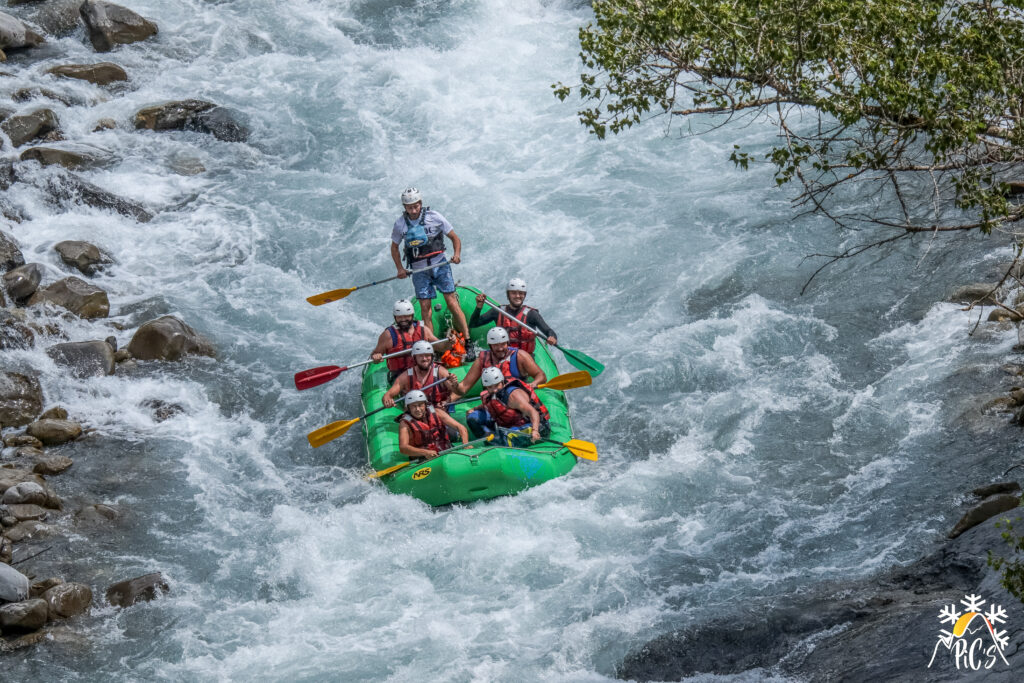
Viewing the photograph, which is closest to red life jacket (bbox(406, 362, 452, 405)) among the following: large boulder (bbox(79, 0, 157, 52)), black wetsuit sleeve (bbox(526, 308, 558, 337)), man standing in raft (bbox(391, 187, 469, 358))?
man standing in raft (bbox(391, 187, 469, 358))

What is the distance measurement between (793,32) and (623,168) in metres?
8.50

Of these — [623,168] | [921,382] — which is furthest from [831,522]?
[623,168]

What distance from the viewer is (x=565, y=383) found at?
32.1 ft

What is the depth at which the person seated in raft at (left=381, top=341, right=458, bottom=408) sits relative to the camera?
9609mm

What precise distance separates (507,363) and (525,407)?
1.95ft

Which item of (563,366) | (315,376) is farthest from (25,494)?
A: (563,366)

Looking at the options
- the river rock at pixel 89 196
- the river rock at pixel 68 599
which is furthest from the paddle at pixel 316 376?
the river rock at pixel 89 196

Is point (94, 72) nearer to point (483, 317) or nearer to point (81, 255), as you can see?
point (81, 255)

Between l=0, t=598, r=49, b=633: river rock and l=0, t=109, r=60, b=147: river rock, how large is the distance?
8858 mm

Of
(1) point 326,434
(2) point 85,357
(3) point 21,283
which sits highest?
(3) point 21,283

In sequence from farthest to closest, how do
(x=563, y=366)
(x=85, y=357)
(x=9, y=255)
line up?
(x=9, y=255) → (x=563, y=366) → (x=85, y=357)

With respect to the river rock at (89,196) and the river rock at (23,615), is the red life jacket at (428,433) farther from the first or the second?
the river rock at (89,196)

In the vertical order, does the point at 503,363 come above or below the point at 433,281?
below

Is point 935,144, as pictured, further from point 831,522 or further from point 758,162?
point 758,162
